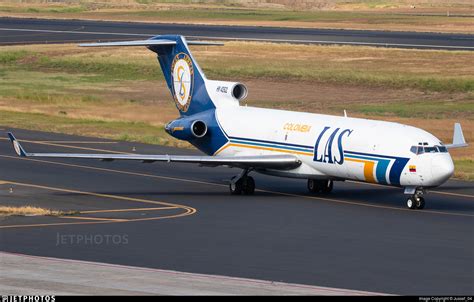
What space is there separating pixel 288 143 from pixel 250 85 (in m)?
48.6

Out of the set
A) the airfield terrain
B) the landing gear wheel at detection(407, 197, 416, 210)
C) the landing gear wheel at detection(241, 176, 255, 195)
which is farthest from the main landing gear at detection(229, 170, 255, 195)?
the landing gear wheel at detection(407, 197, 416, 210)

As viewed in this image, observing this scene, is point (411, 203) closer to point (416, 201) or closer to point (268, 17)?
point (416, 201)

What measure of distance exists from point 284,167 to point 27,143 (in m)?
19.3

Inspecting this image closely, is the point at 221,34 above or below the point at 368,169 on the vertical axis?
above

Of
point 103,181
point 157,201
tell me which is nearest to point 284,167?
point 157,201

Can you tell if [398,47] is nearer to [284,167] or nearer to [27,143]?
[27,143]

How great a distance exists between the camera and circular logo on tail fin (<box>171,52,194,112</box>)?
48.6 m

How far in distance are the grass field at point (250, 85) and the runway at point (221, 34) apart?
731cm

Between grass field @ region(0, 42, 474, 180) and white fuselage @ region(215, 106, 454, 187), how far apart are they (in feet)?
31.4

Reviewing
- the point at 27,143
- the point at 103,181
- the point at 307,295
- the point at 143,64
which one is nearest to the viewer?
the point at 307,295

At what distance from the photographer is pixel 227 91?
4691 centimetres

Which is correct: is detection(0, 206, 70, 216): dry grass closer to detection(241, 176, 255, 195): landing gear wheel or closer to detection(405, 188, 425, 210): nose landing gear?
detection(241, 176, 255, 195): landing gear wheel

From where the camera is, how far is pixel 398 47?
111 metres

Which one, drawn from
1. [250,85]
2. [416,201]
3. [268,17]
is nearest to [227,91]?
[416,201]
